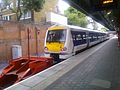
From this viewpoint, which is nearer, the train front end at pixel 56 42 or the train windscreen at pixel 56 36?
the train front end at pixel 56 42

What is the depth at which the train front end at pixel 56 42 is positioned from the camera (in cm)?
1850

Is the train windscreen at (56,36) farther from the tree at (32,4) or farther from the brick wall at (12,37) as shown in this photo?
the tree at (32,4)

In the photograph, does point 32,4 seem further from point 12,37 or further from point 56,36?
point 56,36

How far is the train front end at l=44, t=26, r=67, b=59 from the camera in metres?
18.5

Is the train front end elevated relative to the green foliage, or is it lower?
lower

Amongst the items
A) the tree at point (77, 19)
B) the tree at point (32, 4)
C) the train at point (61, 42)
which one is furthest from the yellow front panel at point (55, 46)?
the tree at point (77, 19)

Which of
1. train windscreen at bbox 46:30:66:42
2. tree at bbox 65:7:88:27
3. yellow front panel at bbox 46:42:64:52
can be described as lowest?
yellow front panel at bbox 46:42:64:52

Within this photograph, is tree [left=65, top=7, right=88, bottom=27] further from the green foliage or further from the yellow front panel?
the yellow front panel

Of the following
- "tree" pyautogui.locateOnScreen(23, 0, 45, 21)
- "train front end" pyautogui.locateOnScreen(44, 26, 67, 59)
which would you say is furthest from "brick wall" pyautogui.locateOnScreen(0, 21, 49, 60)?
"tree" pyautogui.locateOnScreen(23, 0, 45, 21)

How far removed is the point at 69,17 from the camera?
58.9m

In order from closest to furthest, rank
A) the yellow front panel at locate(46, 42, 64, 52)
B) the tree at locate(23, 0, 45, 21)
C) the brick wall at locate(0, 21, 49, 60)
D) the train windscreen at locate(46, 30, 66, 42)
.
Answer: the yellow front panel at locate(46, 42, 64, 52), the train windscreen at locate(46, 30, 66, 42), the brick wall at locate(0, 21, 49, 60), the tree at locate(23, 0, 45, 21)

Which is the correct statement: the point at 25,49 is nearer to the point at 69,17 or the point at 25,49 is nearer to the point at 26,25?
the point at 26,25

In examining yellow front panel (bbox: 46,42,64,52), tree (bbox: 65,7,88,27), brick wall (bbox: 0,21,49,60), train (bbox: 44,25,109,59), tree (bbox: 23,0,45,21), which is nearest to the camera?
train (bbox: 44,25,109,59)

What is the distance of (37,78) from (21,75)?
2.24m
